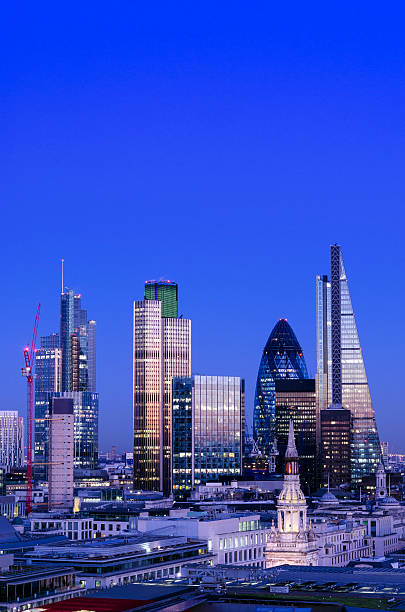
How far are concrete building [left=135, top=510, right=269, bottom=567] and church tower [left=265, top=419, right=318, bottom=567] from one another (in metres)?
16.6

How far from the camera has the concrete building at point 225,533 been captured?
179 meters

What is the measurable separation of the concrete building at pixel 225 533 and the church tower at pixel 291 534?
16596mm

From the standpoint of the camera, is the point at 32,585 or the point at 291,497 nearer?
the point at 32,585

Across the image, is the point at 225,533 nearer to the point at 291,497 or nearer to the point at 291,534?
the point at 291,497

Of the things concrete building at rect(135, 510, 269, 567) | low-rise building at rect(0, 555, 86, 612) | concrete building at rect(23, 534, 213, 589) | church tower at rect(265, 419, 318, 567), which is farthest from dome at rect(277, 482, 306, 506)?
low-rise building at rect(0, 555, 86, 612)

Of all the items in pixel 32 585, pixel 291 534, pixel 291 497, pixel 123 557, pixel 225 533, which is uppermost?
pixel 291 497

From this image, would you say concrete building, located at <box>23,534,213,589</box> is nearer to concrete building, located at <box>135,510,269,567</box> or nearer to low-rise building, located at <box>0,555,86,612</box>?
concrete building, located at <box>135,510,269,567</box>

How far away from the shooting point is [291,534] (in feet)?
518

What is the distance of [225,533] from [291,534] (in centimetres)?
2602

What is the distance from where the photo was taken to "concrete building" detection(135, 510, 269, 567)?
179m

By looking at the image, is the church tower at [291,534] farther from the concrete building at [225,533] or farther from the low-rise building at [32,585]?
the low-rise building at [32,585]

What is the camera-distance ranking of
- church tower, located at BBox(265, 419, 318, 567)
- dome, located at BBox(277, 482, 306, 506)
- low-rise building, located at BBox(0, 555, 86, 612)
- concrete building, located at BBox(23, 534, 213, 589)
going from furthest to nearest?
dome, located at BBox(277, 482, 306, 506), church tower, located at BBox(265, 419, 318, 567), concrete building, located at BBox(23, 534, 213, 589), low-rise building, located at BBox(0, 555, 86, 612)

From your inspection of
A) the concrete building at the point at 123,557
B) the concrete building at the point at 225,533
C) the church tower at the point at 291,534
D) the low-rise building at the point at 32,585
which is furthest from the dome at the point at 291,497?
the low-rise building at the point at 32,585

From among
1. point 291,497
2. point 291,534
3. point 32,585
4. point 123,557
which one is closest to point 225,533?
point 291,497
